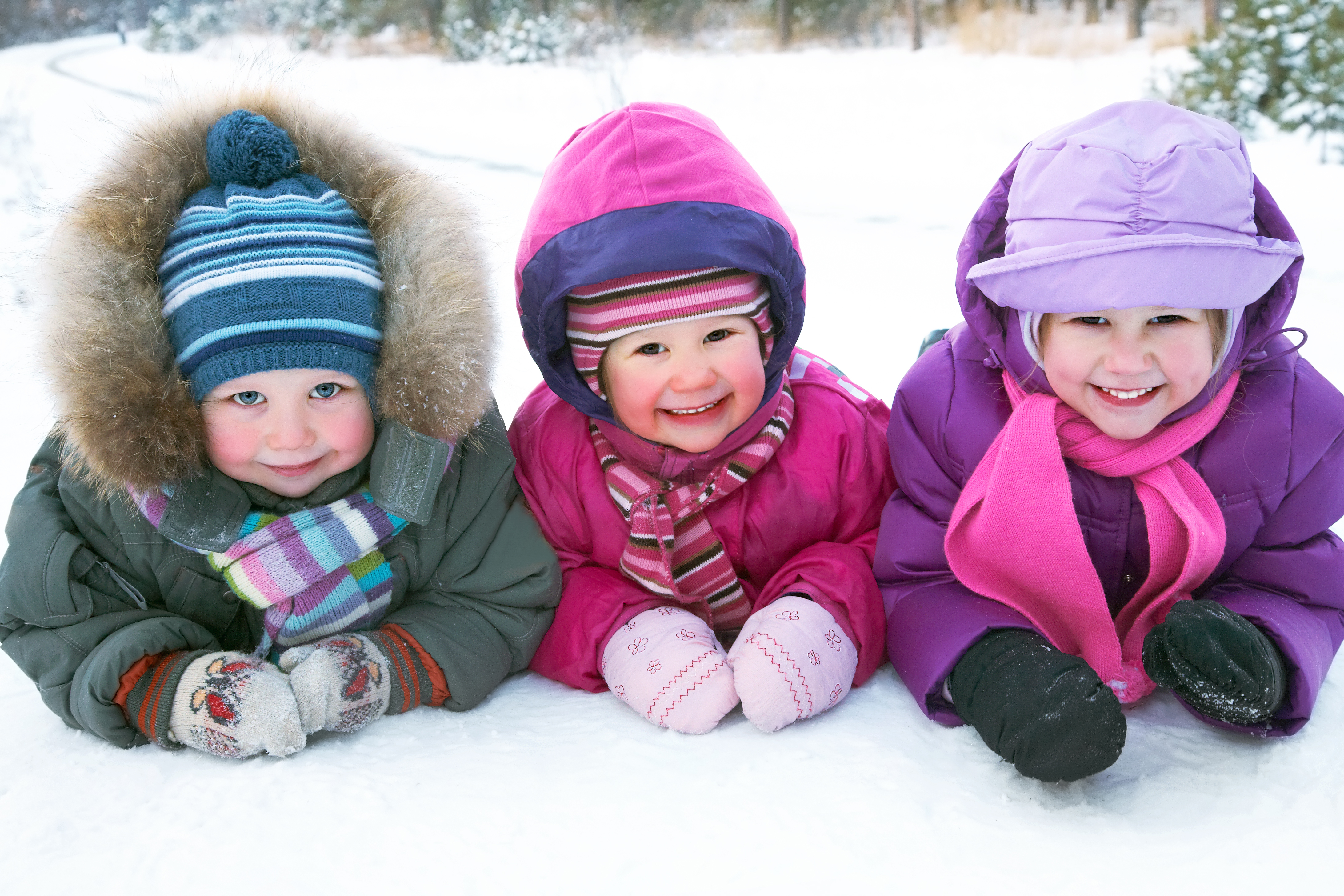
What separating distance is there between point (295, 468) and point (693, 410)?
2.18 ft

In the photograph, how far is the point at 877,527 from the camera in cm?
197

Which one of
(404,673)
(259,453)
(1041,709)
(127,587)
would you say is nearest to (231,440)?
(259,453)

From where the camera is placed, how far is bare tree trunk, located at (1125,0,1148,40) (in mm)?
7695

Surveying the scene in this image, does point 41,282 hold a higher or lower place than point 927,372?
higher

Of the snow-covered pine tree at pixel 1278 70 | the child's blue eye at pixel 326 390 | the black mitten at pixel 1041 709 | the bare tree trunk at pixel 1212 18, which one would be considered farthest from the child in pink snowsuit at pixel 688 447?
the bare tree trunk at pixel 1212 18

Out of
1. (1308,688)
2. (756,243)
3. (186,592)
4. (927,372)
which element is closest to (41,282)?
(186,592)

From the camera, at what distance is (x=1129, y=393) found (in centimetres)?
155

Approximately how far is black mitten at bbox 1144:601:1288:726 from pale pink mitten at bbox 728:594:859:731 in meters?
0.47

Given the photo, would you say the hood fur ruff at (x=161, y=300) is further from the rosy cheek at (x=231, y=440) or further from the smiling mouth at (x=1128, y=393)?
the smiling mouth at (x=1128, y=393)

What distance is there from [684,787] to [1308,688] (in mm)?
903

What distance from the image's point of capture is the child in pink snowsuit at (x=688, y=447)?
1.66m

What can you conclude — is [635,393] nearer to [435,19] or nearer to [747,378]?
[747,378]

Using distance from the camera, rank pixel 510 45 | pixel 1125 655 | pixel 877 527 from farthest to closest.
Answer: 1. pixel 510 45
2. pixel 877 527
3. pixel 1125 655

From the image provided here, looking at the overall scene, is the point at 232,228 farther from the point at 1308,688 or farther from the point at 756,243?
the point at 1308,688
